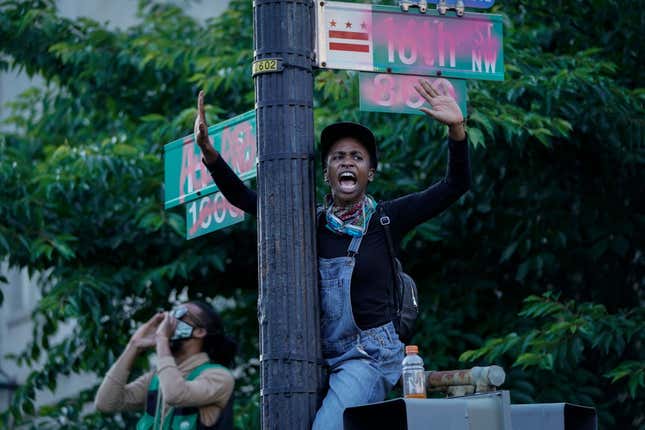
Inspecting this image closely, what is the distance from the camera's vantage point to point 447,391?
468cm

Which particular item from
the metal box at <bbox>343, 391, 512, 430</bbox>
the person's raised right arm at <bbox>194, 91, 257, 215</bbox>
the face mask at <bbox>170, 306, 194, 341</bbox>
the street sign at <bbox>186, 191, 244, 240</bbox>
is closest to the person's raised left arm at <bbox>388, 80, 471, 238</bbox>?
the person's raised right arm at <bbox>194, 91, 257, 215</bbox>

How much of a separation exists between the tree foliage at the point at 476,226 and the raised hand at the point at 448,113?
3.05 m

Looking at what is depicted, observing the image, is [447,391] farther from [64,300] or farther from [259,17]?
[64,300]

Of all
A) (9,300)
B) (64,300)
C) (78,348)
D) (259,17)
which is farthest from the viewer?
(9,300)

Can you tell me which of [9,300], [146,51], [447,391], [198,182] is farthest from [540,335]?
[9,300]

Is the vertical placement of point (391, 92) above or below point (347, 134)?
above

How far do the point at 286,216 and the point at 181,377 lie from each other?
8.04ft

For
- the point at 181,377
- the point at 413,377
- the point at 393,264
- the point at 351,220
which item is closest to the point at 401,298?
the point at 393,264

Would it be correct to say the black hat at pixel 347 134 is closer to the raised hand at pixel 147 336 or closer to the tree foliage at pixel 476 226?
the raised hand at pixel 147 336

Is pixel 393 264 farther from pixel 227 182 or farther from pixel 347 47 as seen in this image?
pixel 347 47

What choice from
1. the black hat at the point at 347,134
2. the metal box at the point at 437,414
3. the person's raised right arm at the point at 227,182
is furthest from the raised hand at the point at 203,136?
the metal box at the point at 437,414

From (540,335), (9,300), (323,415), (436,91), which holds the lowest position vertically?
(323,415)

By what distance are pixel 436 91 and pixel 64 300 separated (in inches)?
191

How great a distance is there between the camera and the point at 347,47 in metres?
5.29
